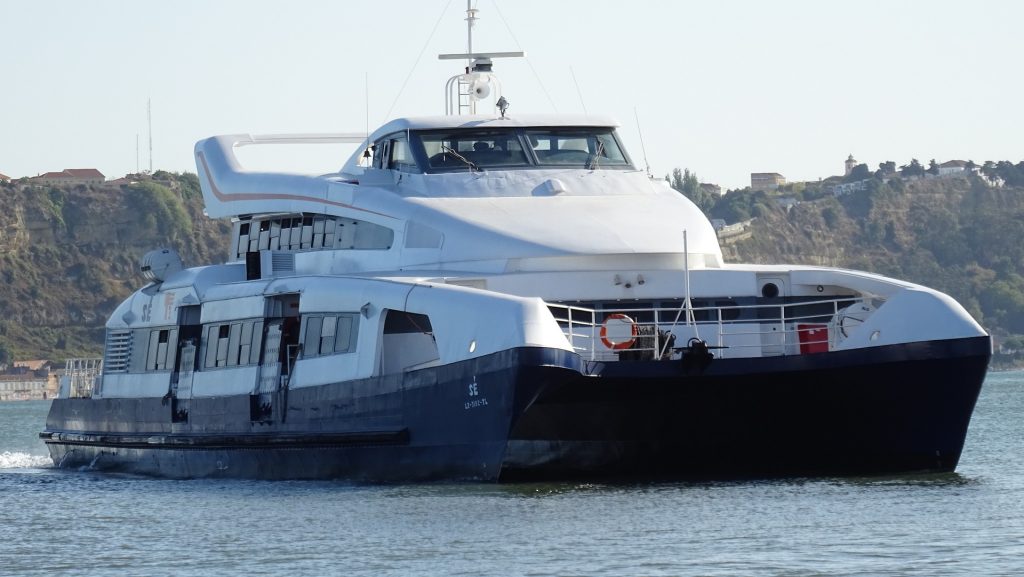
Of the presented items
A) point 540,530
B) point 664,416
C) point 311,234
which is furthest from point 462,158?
point 540,530

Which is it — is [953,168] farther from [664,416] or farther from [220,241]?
[664,416]

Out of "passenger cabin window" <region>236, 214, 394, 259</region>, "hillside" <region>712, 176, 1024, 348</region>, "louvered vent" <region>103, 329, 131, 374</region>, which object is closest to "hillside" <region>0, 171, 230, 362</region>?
"hillside" <region>712, 176, 1024, 348</region>

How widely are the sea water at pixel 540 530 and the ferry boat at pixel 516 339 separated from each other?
0.61 meters

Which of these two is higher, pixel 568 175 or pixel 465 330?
pixel 568 175

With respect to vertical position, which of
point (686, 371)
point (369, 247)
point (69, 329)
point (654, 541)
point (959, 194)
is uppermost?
point (959, 194)

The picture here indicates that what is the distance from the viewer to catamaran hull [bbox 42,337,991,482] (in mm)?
23609

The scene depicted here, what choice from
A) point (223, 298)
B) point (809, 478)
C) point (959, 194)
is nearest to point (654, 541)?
point (809, 478)

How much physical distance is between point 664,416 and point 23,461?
20.2 meters

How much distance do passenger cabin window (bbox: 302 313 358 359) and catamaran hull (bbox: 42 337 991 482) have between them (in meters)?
0.80

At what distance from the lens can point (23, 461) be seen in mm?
40656

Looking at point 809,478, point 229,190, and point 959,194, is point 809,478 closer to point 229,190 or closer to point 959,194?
point 229,190

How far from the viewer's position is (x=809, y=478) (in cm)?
2498

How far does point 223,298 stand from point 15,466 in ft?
36.3

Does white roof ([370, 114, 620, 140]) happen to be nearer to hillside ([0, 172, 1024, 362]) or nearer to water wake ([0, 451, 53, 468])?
water wake ([0, 451, 53, 468])
